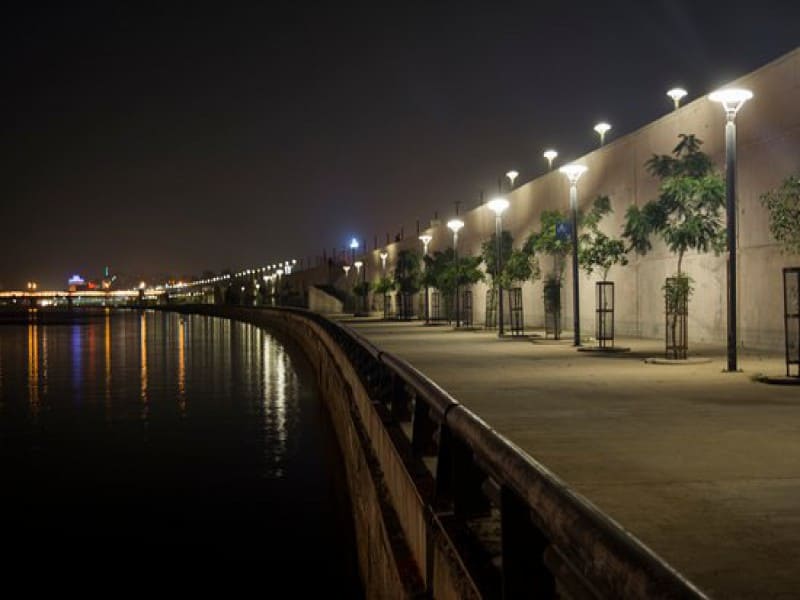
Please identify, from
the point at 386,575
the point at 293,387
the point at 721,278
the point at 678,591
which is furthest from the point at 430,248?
the point at 678,591

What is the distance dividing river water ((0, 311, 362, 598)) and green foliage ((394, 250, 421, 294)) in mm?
21760

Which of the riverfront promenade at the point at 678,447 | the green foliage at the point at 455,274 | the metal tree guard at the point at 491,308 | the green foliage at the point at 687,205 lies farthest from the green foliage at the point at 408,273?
the riverfront promenade at the point at 678,447

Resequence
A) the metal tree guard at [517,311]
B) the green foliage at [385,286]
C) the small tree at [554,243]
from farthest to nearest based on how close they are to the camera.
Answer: the green foliage at [385,286], the metal tree guard at [517,311], the small tree at [554,243]

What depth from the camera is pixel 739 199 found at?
75.3 feet

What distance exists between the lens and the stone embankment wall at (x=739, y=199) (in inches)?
835

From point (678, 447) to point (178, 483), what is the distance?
1263 centimetres

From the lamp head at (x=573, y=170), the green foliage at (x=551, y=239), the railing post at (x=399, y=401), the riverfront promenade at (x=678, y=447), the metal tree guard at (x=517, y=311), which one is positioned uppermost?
the lamp head at (x=573, y=170)

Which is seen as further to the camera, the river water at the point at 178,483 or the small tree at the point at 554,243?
the small tree at the point at 554,243

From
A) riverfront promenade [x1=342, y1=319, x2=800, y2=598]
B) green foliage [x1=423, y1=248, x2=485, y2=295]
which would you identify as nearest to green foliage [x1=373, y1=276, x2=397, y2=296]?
green foliage [x1=423, y1=248, x2=485, y2=295]

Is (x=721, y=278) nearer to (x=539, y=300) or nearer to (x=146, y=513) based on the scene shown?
(x=146, y=513)

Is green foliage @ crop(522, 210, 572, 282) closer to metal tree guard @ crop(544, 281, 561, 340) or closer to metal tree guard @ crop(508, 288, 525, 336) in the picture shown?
metal tree guard @ crop(544, 281, 561, 340)

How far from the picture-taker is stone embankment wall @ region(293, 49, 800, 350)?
69.6ft

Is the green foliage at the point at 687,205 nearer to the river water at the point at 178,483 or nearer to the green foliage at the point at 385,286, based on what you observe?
the river water at the point at 178,483

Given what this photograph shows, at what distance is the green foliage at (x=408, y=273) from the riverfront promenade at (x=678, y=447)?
40687mm
